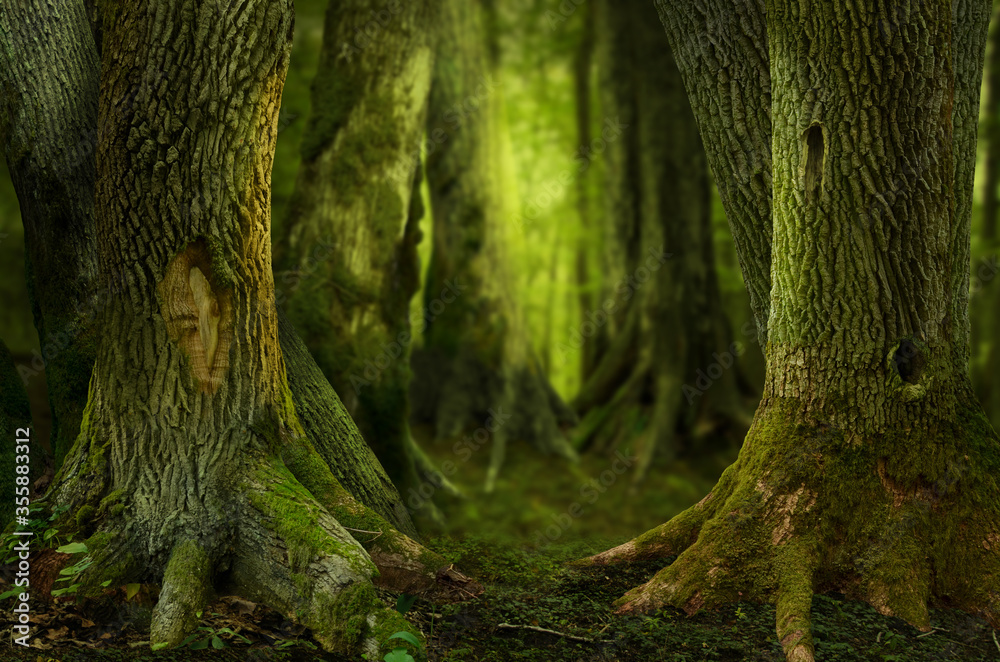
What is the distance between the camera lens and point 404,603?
359cm

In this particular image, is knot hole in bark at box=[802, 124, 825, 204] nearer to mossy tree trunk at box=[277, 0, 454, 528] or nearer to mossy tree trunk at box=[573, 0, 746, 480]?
mossy tree trunk at box=[277, 0, 454, 528]

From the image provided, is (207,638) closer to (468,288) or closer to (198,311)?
(198,311)

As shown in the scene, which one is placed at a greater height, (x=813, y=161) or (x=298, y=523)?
(x=813, y=161)

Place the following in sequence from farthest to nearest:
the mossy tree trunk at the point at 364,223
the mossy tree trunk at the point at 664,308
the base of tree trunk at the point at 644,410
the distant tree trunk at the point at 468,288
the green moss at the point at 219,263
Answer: the distant tree trunk at the point at 468,288 → the mossy tree trunk at the point at 664,308 → the base of tree trunk at the point at 644,410 → the mossy tree trunk at the point at 364,223 → the green moss at the point at 219,263

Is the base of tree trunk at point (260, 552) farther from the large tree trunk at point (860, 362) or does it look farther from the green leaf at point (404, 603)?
the large tree trunk at point (860, 362)

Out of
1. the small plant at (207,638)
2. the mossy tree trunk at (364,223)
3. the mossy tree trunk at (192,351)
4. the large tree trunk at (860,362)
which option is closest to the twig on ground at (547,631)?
the large tree trunk at (860,362)

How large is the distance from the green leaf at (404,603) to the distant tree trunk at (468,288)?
5.11m

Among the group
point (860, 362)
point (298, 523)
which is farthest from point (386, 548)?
point (860, 362)

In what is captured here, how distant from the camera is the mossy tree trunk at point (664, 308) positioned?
336 inches

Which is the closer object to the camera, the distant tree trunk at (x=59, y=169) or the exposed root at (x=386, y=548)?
the exposed root at (x=386, y=548)

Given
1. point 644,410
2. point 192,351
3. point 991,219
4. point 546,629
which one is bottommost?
point 546,629

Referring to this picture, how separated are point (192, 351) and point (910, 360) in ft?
12.3

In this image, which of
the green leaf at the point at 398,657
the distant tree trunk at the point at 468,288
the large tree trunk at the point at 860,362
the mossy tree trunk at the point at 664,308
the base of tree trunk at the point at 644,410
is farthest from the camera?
the distant tree trunk at the point at 468,288

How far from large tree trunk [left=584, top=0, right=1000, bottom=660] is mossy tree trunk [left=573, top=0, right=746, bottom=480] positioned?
4.28 m
